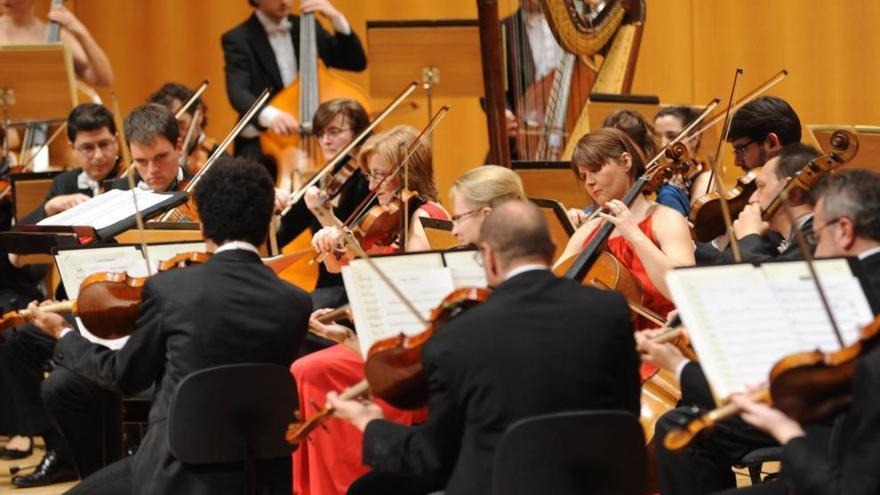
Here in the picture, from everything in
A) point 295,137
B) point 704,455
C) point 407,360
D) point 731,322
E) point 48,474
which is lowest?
point 48,474

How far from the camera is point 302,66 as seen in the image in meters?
5.71

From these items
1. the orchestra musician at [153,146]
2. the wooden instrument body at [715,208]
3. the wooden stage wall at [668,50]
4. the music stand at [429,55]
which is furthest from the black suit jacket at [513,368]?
the wooden stage wall at [668,50]

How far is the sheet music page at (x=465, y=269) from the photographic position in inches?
109

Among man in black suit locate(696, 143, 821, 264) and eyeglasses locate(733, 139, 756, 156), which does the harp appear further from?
man in black suit locate(696, 143, 821, 264)

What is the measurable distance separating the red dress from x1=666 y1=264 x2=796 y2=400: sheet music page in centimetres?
144

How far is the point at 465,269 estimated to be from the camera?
280cm

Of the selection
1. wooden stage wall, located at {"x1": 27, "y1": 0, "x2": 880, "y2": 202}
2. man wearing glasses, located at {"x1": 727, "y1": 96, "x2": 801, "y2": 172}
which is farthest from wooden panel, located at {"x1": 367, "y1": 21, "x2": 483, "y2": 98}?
man wearing glasses, located at {"x1": 727, "y1": 96, "x2": 801, "y2": 172}

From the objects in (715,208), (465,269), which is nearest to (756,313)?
(465,269)

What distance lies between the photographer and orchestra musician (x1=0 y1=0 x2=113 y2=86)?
5.55 metres

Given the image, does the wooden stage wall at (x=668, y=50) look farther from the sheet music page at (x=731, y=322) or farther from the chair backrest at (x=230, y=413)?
the sheet music page at (x=731, y=322)

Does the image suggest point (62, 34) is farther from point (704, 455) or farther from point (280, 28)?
point (704, 455)

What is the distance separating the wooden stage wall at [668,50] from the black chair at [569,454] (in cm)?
458

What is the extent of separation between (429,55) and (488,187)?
1902 millimetres

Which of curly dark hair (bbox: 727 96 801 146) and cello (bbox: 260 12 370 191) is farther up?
curly dark hair (bbox: 727 96 801 146)
